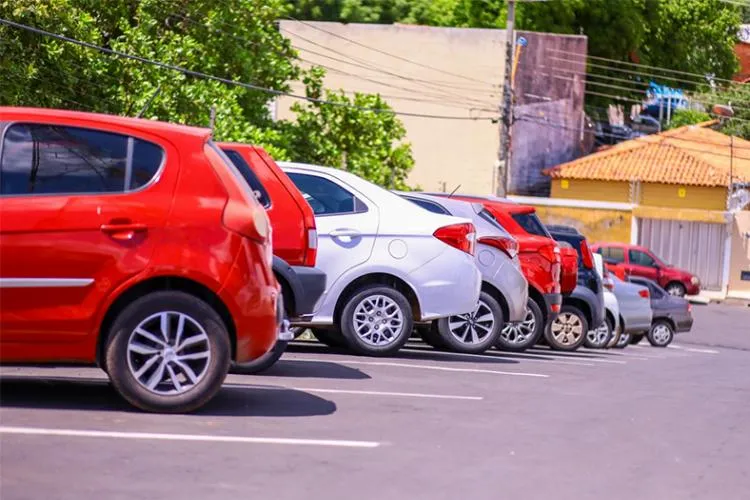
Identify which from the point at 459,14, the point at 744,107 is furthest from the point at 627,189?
the point at 744,107

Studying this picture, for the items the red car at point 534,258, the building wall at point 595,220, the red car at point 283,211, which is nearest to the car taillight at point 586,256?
the red car at point 534,258

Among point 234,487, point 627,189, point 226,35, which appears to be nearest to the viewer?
point 234,487

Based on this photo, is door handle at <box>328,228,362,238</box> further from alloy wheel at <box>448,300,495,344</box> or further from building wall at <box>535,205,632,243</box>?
building wall at <box>535,205,632,243</box>

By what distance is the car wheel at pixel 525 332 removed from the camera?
1686cm

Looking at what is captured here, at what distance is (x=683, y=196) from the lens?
167 feet

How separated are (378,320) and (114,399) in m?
4.68

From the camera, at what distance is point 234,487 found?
21.5 ft

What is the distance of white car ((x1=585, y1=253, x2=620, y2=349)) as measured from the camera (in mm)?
23375

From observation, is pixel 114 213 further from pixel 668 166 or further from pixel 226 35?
pixel 668 166

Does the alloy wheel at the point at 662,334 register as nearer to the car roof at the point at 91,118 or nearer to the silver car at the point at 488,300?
the silver car at the point at 488,300

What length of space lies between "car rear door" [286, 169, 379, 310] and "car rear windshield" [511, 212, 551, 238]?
419 cm

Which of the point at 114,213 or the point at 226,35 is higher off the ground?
the point at 226,35

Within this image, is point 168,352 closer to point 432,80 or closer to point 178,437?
point 178,437

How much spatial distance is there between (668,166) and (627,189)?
1799mm
